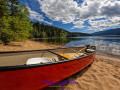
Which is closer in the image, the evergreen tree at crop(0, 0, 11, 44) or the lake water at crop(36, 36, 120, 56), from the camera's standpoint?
the evergreen tree at crop(0, 0, 11, 44)

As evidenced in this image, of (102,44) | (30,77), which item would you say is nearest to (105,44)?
(102,44)

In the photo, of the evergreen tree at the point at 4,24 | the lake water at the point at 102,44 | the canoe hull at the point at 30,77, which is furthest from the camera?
the lake water at the point at 102,44

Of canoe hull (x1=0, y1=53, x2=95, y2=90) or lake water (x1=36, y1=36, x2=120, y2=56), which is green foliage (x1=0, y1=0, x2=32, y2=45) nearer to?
canoe hull (x1=0, y1=53, x2=95, y2=90)

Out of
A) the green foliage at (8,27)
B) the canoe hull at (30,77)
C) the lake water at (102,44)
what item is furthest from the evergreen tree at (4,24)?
the lake water at (102,44)

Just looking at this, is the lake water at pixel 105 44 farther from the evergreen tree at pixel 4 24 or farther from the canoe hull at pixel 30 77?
the evergreen tree at pixel 4 24

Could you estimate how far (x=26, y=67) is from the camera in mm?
1775

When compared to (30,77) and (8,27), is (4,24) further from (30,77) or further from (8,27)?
(30,77)

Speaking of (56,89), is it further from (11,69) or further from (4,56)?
(4,56)

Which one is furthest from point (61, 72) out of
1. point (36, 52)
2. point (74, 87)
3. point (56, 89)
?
point (36, 52)

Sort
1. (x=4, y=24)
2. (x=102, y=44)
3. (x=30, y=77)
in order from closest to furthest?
(x=30, y=77), (x=4, y=24), (x=102, y=44)

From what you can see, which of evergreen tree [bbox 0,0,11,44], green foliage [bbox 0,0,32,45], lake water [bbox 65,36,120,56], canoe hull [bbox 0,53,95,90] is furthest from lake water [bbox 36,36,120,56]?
evergreen tree [bbox 0,0,11,44]

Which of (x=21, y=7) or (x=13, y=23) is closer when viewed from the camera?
(x=13, y=23)

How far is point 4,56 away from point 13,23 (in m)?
9.74

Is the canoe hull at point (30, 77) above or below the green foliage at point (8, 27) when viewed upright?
below
